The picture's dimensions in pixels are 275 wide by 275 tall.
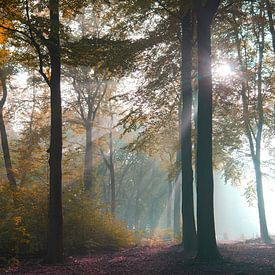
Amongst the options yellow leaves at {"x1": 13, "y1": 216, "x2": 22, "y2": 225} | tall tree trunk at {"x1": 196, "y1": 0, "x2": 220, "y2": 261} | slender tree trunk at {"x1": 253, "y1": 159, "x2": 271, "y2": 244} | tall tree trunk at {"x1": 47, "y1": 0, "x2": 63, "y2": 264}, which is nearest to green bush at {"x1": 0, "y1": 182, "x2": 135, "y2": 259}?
yellow leaves at {"x1": 13, "y1": 216, "x2": 22, "y2": 225}

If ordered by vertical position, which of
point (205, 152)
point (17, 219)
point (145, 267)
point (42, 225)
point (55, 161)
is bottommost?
point (145, 267)

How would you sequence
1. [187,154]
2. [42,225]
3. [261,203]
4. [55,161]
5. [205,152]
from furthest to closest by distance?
[261,203] < [187,154] < [42,225] < [55,161] < [205,152]

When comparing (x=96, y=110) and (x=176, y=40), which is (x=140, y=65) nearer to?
(x=176, y=40)

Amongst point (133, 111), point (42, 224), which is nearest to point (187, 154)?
point (133, 111)

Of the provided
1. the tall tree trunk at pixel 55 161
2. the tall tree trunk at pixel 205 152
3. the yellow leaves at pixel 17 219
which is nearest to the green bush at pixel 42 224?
the yellow leaves at pixel 17 219

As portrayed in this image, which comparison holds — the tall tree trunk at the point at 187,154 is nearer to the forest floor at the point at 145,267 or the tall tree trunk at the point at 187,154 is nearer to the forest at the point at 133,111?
the forest at the point at 133,111

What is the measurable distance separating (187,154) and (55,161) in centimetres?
531

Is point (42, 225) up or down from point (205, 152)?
down

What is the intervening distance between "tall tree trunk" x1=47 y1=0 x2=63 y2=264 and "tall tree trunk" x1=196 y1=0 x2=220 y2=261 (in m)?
3.85

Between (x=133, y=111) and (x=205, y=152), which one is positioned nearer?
(x=205, y=152)

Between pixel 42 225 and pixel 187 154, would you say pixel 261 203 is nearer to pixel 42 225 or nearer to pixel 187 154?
pixel 187 154

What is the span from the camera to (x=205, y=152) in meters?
10.7

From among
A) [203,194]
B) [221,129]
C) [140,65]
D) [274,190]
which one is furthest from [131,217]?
[203,194]

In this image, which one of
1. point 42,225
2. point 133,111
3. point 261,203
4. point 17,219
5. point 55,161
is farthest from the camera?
point 261,203
